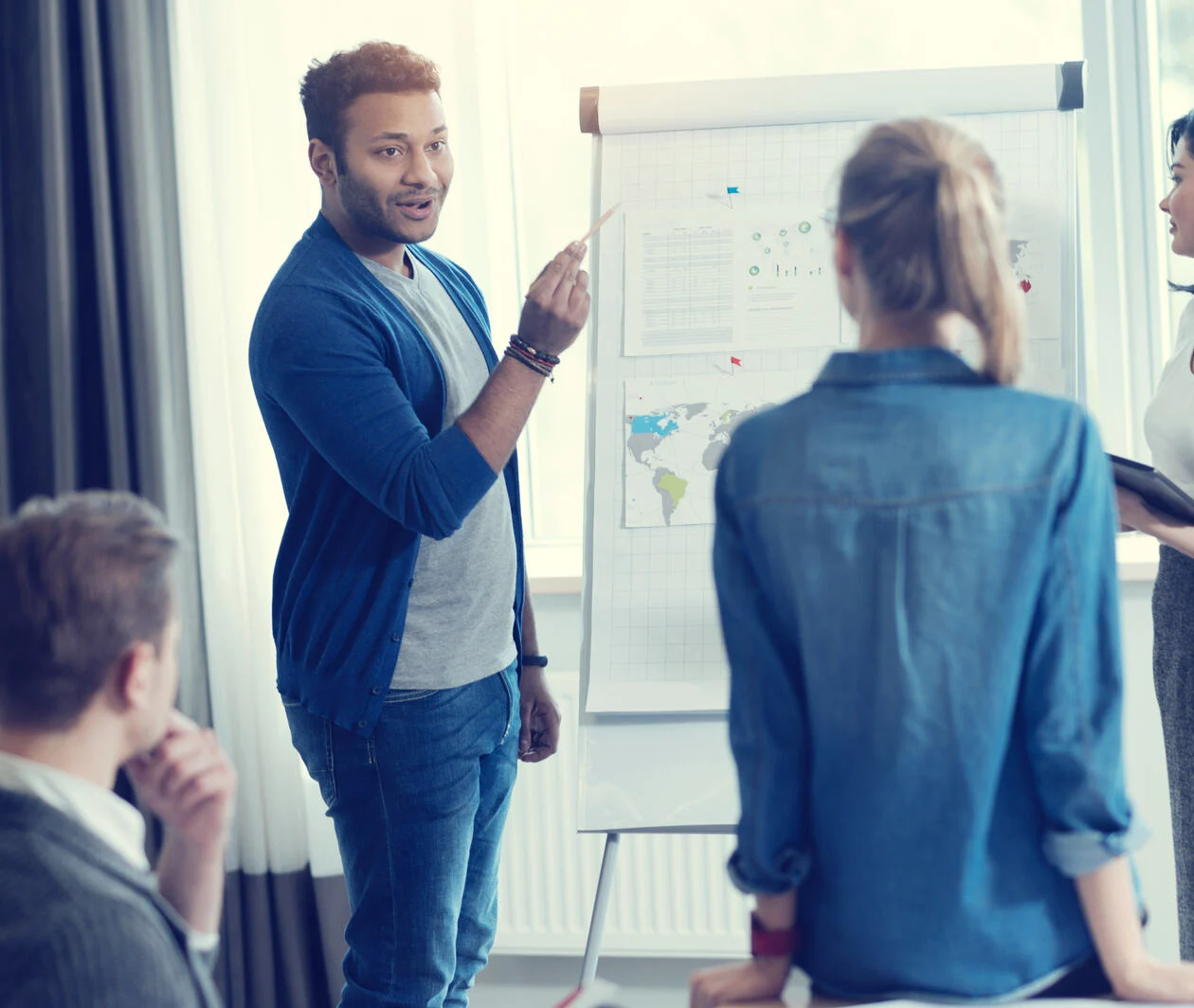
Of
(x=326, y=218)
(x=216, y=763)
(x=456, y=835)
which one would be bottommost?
(x=456, y=835)

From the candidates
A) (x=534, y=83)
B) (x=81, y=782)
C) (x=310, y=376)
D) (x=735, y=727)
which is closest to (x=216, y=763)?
(x=81, y=782)

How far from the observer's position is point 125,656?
891mm

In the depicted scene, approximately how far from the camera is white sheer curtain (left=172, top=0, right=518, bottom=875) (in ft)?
7.39

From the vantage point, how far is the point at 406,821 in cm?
142

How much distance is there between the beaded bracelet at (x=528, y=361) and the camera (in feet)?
4.58

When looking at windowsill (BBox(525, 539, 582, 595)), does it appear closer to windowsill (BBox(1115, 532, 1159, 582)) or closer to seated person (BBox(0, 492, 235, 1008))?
windowsill (BBox(1115, 532, 1159, 582))

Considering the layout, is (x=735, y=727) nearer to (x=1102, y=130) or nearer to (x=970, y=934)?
(x=970, y=934)

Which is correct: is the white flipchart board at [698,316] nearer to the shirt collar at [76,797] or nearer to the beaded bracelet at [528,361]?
the beaded bracelet at [528,361]

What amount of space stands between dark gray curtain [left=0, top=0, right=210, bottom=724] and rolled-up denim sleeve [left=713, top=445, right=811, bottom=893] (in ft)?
5.27

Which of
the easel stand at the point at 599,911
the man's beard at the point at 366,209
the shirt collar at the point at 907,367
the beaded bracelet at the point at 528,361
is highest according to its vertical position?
the man's beard at the point at 366,209

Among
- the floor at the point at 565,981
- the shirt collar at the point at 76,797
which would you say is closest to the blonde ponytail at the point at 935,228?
the shirt collar at the point at 76,797

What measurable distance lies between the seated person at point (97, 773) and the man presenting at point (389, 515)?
43 cm

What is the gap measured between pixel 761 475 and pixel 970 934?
0.37m

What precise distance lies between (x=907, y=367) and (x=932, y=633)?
195 millimetres
